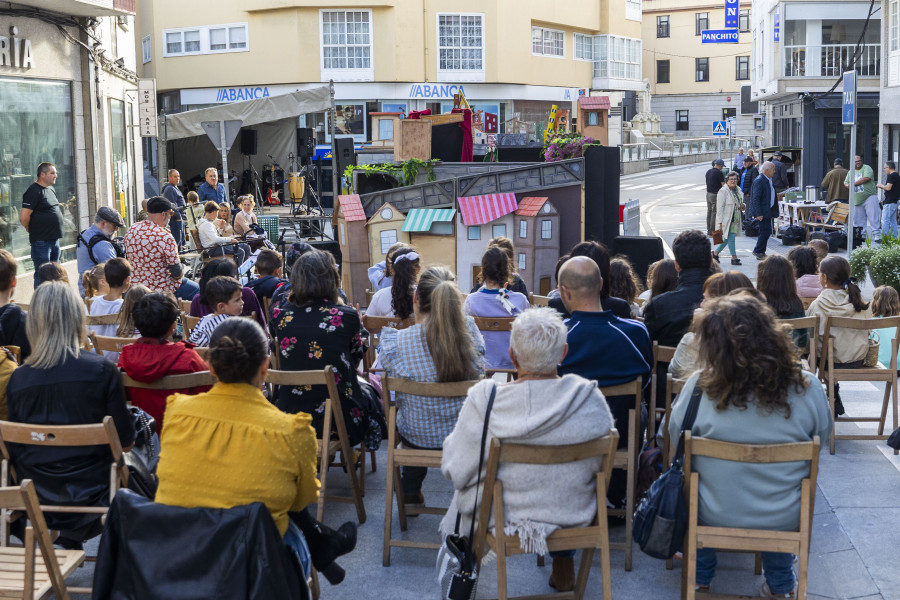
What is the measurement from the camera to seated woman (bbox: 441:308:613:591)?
12.8 feet

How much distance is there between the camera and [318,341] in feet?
17.6

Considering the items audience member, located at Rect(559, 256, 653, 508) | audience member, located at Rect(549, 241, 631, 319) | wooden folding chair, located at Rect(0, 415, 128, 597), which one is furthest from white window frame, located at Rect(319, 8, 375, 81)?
wooden folding chair, located at Rect(0, 415, 128, 597)

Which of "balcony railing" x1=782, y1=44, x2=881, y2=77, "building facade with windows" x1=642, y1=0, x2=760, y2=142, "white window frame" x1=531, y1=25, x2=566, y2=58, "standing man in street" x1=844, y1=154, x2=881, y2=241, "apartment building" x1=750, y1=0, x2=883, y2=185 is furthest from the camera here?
"building facade with windows" x1=642, y1=0, x2=760, y2=142

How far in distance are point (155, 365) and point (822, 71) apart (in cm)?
3015

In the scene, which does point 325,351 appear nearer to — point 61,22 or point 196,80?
point 61,22

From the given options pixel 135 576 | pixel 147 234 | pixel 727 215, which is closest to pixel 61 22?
pixel 147 234

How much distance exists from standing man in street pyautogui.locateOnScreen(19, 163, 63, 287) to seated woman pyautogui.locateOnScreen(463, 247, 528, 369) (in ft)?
21.6

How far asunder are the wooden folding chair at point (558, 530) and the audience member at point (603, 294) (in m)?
1.68

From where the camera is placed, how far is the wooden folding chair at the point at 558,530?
3875mm

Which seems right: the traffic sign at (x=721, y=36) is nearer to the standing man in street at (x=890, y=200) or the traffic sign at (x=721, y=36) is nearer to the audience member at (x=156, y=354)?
the standing man in street at (x=890, y=200)

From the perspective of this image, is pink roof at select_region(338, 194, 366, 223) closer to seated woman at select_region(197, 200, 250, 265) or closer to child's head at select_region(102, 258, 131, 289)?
seated woman at select_region(197, 200, 250, 265)

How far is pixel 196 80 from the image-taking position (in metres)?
35.2

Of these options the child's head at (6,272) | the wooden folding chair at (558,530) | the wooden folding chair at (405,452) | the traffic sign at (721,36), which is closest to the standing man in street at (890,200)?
the wooden folding chair at (405,452)

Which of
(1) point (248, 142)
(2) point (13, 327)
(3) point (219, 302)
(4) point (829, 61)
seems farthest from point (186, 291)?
(4) point (829, 61)
